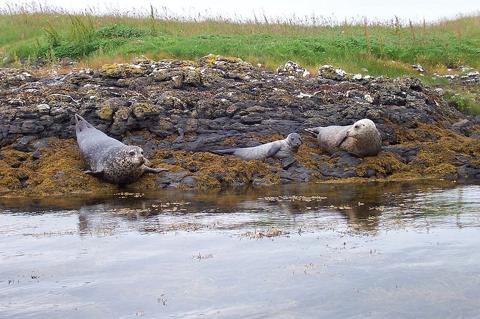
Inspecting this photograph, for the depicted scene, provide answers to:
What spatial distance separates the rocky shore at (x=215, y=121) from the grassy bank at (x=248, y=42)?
3431mm

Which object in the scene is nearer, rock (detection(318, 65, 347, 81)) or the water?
the water

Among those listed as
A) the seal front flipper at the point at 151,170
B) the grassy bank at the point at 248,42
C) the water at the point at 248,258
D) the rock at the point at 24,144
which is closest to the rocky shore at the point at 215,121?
the rock at the point at 24,144

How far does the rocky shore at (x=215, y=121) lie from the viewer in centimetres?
1543

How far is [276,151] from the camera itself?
53.0 ft

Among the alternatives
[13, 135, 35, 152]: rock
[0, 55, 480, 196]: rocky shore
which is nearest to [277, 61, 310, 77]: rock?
[0, 55, 480, 196]: rocky shore

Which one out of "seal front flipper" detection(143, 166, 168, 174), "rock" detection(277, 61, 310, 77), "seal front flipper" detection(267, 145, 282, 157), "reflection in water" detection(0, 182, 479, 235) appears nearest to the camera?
"reflection in water" detection(0, 182, 479, 235)

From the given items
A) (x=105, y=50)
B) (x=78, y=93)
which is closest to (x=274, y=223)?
(x=78, y=93)

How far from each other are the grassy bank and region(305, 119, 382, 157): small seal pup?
699cm

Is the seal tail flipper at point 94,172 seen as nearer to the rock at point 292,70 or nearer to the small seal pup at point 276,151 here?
the small seal pup at point 276,151

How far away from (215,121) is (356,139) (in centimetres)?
335

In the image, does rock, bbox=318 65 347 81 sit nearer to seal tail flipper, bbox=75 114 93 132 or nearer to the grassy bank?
the grassy bank

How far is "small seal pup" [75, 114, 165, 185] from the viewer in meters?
14.9

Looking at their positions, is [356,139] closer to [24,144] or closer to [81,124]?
[81,124]

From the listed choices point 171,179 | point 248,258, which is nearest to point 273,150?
point 171,179
